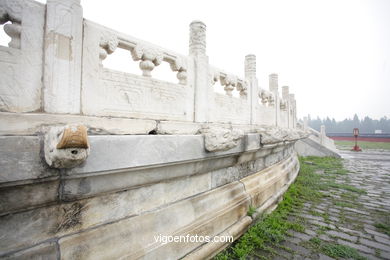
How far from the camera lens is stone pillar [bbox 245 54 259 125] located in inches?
167

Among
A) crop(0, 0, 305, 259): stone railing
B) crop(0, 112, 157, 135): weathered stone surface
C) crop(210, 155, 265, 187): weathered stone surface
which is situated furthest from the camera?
crop(210, 155, 265, 187): weathered stone surface

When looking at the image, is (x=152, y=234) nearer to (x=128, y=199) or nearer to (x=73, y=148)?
(x=128, y=199)

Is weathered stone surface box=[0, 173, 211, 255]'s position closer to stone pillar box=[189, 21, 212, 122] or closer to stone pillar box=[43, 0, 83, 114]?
stone pillar box=[43, 0, 83, 114]

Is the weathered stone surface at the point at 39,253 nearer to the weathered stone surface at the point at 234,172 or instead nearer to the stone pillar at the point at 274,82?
the weathered stone surface at the point at 234,172

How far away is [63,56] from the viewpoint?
1501mm

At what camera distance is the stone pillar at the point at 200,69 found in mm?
2721

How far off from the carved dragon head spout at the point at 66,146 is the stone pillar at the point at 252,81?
147 inches

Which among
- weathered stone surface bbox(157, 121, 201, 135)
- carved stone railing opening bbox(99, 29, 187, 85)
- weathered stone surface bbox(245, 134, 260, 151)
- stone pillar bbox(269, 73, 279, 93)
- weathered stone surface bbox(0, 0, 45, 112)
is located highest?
stone pillar bbox(269, 73, 279, 93)

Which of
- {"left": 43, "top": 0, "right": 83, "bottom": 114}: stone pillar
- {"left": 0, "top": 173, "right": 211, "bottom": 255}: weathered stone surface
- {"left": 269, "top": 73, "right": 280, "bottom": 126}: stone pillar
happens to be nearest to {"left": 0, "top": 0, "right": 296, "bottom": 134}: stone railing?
{"left": 43, "top": 0, "right": 83, "bottom": 114}: stone pillar

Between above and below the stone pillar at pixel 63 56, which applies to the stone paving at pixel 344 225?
below

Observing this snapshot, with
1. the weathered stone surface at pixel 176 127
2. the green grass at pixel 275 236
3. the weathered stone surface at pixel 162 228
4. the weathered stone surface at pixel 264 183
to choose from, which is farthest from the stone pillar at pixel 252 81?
the weathered stone surface at pixel 162 228

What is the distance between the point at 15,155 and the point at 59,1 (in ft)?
4.00

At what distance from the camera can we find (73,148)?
0.98m

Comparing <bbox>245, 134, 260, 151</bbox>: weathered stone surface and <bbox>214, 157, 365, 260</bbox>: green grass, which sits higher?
<bbox>245, 134, 260, 151</bbox>: weathered stone surface
